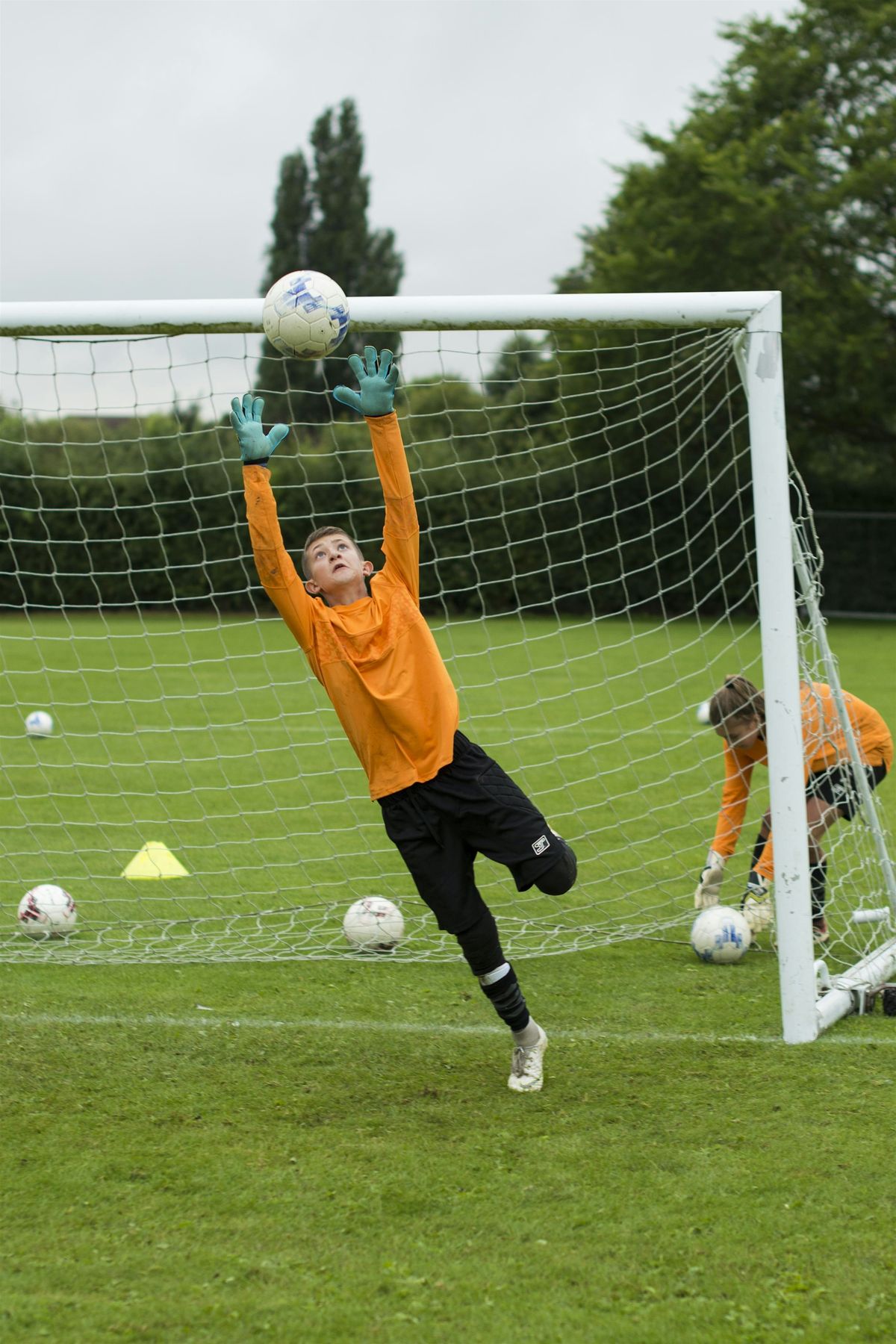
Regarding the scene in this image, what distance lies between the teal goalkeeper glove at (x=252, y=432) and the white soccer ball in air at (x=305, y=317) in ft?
0.63

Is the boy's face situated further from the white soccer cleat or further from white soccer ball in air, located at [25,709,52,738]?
white soccer ball in air, located at [25,709,52,738]

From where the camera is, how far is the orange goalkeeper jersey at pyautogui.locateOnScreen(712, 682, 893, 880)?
5180mm

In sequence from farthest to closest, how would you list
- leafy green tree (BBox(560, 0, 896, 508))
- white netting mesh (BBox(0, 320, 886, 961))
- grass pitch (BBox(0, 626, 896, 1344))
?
leafy green tree (BBox(560, 0, 896, 508))
white netting mesh (BBox(0, 320, 886, 961))
grass pitch (BBox(0, 626, 896, 1344))

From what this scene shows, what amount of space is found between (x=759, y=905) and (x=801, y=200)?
19.6 metres

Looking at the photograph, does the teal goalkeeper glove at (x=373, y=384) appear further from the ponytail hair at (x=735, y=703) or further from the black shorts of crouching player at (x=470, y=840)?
the ponytail hair at (x=735, y=703)

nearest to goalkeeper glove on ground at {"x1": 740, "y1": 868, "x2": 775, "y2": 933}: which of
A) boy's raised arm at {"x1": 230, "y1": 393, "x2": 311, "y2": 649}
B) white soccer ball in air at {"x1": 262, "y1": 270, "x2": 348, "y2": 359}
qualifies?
boy's raised arm at {"x1": 230, "y1": 393, "x2": 311, "y2": 649}

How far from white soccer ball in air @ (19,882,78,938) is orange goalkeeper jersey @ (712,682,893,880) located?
2709 millimetres

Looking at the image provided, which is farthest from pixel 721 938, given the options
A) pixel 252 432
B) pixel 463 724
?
pixel 463 724

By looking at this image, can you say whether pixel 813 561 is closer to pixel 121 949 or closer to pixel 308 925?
pixel 308 925

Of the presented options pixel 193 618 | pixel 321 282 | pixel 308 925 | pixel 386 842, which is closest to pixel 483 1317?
pixel 321 282

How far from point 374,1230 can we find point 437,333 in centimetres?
275

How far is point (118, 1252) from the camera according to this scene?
9.21 feet

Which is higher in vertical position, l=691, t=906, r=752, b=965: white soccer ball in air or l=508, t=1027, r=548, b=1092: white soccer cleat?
l=508, t=1027, r=548, b=1092: white soccer cleat

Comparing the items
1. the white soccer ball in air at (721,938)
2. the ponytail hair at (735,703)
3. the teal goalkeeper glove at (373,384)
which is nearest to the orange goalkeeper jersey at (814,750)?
the ponytail hair at (735,703)
